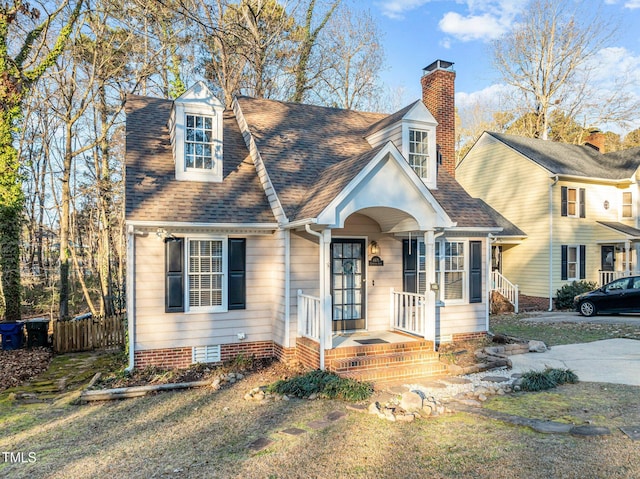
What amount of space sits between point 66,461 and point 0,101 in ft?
32.3

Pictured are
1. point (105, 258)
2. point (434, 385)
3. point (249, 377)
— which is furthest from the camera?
point (105, 258)

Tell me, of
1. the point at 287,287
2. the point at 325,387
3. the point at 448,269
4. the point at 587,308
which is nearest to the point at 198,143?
the point at 287,287

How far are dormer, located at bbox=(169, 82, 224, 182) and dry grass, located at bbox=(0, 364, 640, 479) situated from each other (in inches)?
198

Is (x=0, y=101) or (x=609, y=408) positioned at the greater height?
(x=0, y=101)

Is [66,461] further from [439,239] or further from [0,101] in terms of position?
[0,101]

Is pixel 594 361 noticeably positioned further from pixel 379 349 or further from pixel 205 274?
pixel 205 274

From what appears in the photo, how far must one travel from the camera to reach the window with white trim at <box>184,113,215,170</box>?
9992 mm

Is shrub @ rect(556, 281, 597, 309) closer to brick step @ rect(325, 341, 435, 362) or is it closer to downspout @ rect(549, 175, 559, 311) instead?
downspout @ rect(549, 175, 559, 311)

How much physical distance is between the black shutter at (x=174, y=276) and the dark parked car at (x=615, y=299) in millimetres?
14483

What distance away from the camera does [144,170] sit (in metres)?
9.62

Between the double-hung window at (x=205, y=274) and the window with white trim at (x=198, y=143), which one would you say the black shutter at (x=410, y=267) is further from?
the window with white trim at (x=198, y=143)

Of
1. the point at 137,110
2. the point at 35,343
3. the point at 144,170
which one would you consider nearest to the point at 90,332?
the point at 35,343

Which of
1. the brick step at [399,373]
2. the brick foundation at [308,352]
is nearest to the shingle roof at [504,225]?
the brick step at [399,373]

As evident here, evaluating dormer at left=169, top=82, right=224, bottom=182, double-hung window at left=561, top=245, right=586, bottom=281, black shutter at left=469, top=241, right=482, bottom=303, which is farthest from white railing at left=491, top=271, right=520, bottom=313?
dormer at left=169, top=82, right=224, bottom=182
